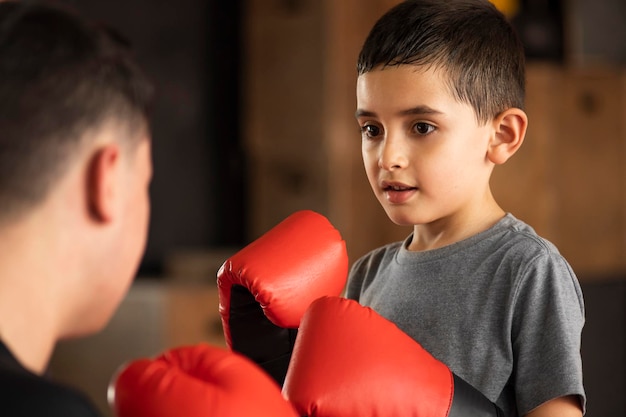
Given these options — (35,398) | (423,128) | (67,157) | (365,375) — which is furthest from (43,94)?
(423,128)

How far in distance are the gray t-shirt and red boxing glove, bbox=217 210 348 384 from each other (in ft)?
0.37

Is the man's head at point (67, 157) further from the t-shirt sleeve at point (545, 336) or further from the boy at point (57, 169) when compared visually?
the t-shirt sleeve at point (545, 336)

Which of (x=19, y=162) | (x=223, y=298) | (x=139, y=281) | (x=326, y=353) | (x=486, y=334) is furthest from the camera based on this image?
(x=139, y=281)

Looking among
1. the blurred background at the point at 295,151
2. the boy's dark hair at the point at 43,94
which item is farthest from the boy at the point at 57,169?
the blurred background at the point at 295,151

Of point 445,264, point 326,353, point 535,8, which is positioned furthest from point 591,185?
point 326,353

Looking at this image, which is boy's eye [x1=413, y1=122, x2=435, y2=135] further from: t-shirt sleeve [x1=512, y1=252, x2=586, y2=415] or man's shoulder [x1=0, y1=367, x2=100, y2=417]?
man's shoulder [x1=0, y1=367, x2=100, y2=417]

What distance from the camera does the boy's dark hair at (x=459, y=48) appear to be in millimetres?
1318

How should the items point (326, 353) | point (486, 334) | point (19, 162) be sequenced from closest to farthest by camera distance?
point (19, 162) → point (326, 353) → point (486, 334)

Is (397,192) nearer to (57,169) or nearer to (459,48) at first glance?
(459,48)

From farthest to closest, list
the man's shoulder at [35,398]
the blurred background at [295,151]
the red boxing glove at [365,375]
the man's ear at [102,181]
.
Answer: the blurred background at [295,151], the red boxing glove at [365,375], the man's ear at [102,181], the man's shoulder at [35,398]

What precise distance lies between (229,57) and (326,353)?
289cm

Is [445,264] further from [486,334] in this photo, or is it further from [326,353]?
[326,353]

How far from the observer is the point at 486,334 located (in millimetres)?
1241

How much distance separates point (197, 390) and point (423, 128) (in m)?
0.52
